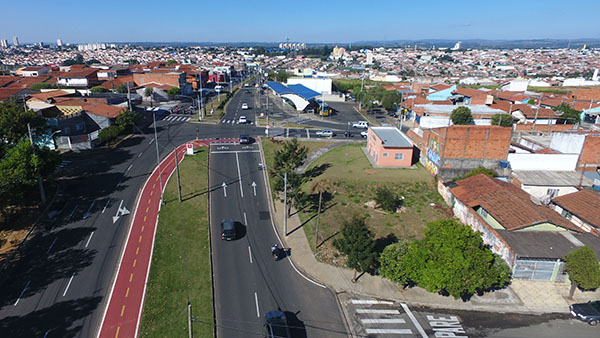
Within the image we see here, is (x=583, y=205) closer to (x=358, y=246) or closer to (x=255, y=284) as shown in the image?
(x=358, y=246)

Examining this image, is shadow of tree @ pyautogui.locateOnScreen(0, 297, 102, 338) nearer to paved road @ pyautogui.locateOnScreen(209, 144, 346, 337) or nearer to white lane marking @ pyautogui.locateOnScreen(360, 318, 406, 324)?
paved road @ pyautogui.locateOnScreen(209, 144, 346, 337)

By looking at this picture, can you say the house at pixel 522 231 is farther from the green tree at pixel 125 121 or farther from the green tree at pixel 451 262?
the green tree at pixel 125 121

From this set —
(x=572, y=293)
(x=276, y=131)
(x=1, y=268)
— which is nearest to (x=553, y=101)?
(x=276, y=131)

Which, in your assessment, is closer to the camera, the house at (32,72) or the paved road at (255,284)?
the paved road at (255,284)

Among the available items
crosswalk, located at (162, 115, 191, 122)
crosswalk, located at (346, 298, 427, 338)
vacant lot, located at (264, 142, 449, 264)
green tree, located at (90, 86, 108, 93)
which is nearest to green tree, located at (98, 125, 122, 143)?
crosswalk, located at (162, 115, 191, 122)

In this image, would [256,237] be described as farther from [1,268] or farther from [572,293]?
[572,293]

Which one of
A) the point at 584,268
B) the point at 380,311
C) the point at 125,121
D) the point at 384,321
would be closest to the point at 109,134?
the point at 125,121

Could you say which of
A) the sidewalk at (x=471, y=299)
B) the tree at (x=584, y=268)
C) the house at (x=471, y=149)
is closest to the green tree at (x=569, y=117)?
the house at (x=471, y=149)
